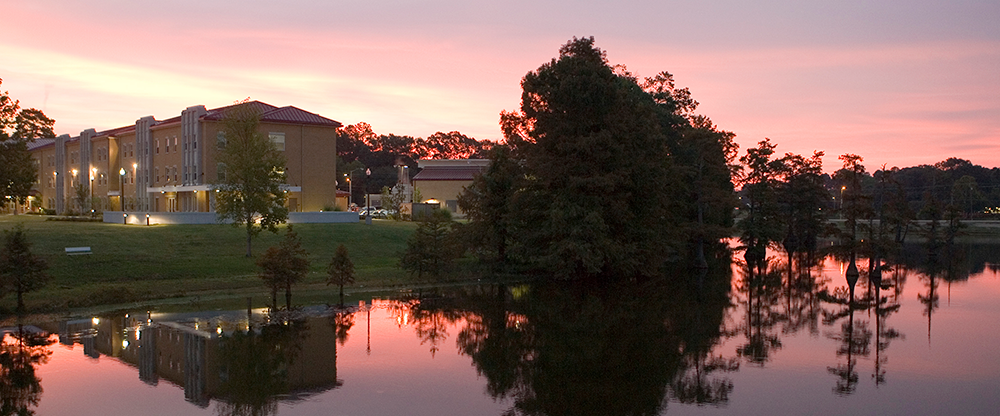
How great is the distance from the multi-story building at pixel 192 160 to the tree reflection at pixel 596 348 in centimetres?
3363

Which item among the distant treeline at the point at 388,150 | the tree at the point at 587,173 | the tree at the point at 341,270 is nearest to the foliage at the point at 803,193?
the tree at the point at 587,173

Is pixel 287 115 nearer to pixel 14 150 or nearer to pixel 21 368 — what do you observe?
pixel 14 150

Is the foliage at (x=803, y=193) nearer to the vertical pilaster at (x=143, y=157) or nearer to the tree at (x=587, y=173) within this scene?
the tree at (x=587, y=173)

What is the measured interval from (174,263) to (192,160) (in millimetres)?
31290

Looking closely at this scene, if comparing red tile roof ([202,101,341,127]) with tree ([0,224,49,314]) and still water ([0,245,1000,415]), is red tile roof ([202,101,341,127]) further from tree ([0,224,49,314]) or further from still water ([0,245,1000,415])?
tree ([0,224,49,314])

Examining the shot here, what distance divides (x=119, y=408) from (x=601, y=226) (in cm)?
2482

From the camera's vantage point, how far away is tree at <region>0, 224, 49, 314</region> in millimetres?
24719

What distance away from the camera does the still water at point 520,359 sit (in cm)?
1611

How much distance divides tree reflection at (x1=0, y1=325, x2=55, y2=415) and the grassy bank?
440cm

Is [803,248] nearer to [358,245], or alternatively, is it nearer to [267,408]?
[358,245]

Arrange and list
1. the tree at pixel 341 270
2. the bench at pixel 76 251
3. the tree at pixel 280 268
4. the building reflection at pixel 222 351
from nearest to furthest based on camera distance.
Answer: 1. the building reflection at pixel 222 351
2. the tree at pixel 280 268
3. the tree at pixel 341 270
4. the bench at pixel 76 251

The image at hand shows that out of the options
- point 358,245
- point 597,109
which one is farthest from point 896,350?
point 358,245

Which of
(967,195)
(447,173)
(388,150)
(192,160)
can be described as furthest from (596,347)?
(388,150)

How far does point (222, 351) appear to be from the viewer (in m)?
20.5
